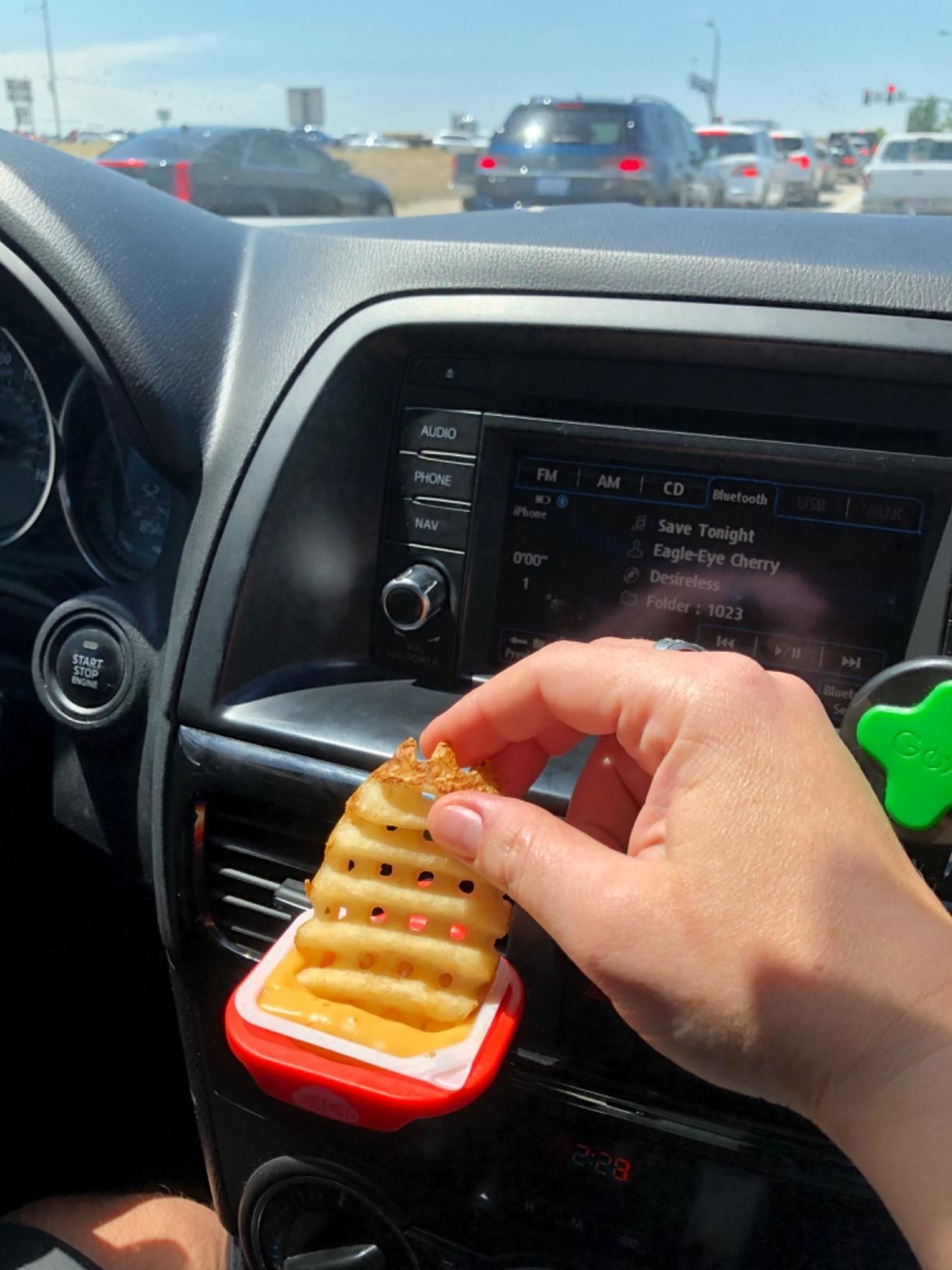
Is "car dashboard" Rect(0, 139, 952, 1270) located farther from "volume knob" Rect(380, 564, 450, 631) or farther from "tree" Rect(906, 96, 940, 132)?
"tree" Rect(906, 96, 940, 132)

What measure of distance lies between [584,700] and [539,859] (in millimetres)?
191

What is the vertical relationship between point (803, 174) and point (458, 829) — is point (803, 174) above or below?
below

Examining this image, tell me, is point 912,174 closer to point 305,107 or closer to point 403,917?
point 305,107

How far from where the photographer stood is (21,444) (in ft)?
7.40

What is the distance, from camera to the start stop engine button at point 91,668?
5.93 ft

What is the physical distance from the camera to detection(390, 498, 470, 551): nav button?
1.71m

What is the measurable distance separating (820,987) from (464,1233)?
1.02m

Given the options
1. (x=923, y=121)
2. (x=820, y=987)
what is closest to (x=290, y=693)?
(x=820, y=987)

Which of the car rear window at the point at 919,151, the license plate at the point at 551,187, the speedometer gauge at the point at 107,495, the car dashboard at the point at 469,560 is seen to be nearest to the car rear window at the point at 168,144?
the license plate at the point at 551,187

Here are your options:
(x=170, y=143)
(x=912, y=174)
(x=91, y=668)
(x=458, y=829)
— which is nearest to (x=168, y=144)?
(x=170, y=143)

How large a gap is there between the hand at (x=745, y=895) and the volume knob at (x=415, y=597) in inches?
23.2

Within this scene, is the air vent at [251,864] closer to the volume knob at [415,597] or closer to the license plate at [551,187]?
the volume knob at [415,597]

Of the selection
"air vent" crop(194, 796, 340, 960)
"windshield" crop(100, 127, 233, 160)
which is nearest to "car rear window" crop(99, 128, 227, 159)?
"windshield" crop(100, 127, 233, 160)

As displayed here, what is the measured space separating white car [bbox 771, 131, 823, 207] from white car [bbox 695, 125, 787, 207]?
0.25 metres
